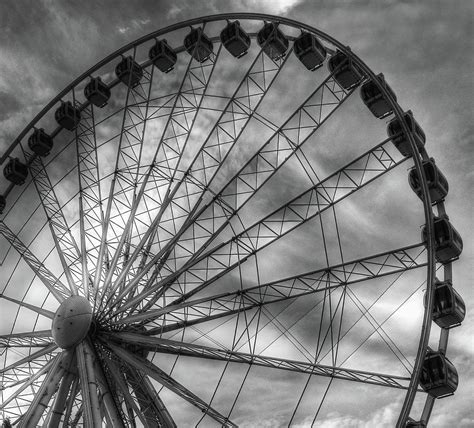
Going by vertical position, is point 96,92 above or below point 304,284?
above

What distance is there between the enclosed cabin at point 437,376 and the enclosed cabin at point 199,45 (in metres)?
15.9

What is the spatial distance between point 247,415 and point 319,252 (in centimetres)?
742

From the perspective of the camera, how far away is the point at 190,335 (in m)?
28.1

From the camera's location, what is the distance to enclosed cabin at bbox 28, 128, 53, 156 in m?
32.3

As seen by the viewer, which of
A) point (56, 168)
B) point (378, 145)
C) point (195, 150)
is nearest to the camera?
point (378, 145)

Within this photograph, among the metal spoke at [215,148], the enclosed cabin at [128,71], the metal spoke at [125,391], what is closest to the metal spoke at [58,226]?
the metal spoke at [215,148]

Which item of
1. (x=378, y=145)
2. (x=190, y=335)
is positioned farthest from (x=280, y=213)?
(x=190, y=335)

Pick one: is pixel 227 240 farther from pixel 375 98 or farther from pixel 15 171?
pixel 15 171

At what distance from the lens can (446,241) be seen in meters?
24.1

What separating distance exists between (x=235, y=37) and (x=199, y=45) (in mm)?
1797

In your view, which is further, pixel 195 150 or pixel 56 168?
pixel 56 168

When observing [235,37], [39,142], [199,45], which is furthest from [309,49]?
[39,142]

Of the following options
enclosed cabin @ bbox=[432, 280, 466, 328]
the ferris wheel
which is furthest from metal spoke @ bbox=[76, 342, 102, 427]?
enclosed cabin @ bbox=[432, 280, 466, 328]

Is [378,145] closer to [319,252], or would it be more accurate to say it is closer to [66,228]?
[319,252]
